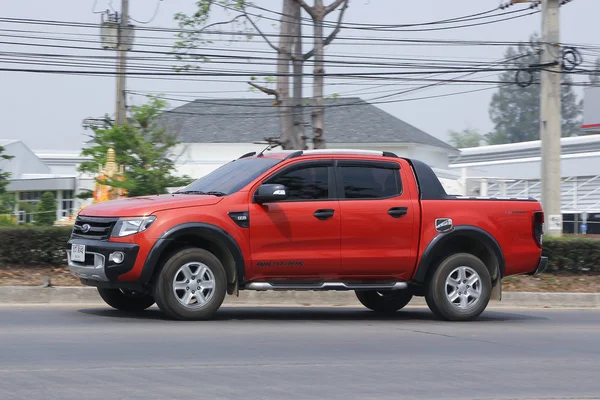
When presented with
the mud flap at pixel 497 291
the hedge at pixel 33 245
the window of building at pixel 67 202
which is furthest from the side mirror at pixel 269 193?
the window of building at pixel 67 202

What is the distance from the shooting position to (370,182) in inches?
440

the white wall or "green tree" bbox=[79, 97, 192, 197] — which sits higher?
the white wall

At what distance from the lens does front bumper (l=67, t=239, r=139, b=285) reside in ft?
32.5

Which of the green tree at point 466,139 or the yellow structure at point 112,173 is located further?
the green tree at point 466,139

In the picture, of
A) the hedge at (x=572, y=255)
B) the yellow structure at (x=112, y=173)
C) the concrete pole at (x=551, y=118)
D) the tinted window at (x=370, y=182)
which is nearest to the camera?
the tinted window at (x=370, y=182)

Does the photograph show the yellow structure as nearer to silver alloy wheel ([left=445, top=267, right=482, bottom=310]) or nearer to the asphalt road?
the asphalt road

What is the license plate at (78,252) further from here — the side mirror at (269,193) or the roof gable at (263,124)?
the roof gable at (263,124)

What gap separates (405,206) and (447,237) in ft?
2.12

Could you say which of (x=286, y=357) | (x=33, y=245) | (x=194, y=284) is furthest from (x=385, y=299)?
(x=33, y=245)

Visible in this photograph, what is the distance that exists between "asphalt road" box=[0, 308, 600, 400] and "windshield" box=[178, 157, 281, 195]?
1488 mm

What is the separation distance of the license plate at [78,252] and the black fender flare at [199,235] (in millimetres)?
786

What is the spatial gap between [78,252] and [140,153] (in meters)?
9.59

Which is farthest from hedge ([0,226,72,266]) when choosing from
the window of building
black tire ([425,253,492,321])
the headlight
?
the window of building

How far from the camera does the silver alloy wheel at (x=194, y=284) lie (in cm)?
1015
